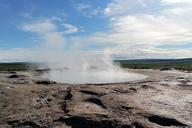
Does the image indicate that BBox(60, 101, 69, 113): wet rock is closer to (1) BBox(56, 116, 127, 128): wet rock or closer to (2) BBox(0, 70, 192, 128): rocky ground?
(2) BBox(0, 70, 192, 128): rocky ground

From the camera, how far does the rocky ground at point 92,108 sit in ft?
37.3

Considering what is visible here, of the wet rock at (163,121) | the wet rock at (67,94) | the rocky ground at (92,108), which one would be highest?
the wet rock at (67,94)

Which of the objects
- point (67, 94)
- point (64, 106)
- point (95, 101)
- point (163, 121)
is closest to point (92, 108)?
point (95, 101)

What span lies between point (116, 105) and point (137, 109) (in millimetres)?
730

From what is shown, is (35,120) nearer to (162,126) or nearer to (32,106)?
(32,106)

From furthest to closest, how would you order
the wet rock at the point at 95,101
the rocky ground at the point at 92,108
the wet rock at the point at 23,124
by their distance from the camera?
the wet rock at the point at 95,101, the rocky ground at the point at 92,108, the wet rock at the point at 23,124

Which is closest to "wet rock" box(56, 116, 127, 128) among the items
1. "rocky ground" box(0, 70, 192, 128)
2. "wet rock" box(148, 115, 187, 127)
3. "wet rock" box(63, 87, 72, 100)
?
"rocky ground" box(0, 70, 192, 128)

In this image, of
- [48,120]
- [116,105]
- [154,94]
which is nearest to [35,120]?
[48,120]

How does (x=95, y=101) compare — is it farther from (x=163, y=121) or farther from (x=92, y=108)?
(x=163, y=121)

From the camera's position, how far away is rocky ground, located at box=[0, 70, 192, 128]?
11383mm

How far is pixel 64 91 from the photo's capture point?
47.8 ft

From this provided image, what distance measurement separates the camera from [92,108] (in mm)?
12484

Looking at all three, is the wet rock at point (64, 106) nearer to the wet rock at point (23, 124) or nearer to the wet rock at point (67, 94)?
the wet rock at point (67, 94)

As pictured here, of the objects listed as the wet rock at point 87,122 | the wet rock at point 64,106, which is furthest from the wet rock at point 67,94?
the wet rock at point 87,122
